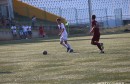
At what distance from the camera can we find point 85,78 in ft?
40.9

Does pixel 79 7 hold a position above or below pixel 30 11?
above

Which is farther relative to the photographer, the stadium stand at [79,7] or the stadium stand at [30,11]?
the stadium stand at [30,11]

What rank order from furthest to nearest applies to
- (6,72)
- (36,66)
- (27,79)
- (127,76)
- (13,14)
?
1. (13,14)
2. (36,66)
3. (6,72)
4. (27,79)
5. (127,76)

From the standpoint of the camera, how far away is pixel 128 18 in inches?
2638

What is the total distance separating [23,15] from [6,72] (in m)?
49.7

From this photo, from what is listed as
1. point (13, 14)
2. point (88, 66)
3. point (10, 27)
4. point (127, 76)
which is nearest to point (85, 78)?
point (127, 76)

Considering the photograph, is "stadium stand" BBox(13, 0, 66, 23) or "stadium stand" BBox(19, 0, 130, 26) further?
"stadium stand" BBox(13, 0, 66, 23)

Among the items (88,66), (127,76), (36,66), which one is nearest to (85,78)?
(127,76)

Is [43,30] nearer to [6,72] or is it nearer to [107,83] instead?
[6,72]

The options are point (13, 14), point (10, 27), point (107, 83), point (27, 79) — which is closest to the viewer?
point (107, 83)

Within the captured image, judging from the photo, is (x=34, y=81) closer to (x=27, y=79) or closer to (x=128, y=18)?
(x=27, y=79)

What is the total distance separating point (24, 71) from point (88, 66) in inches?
90.8

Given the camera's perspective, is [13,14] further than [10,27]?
Yes

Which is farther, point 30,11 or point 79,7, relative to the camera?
point 30,11
